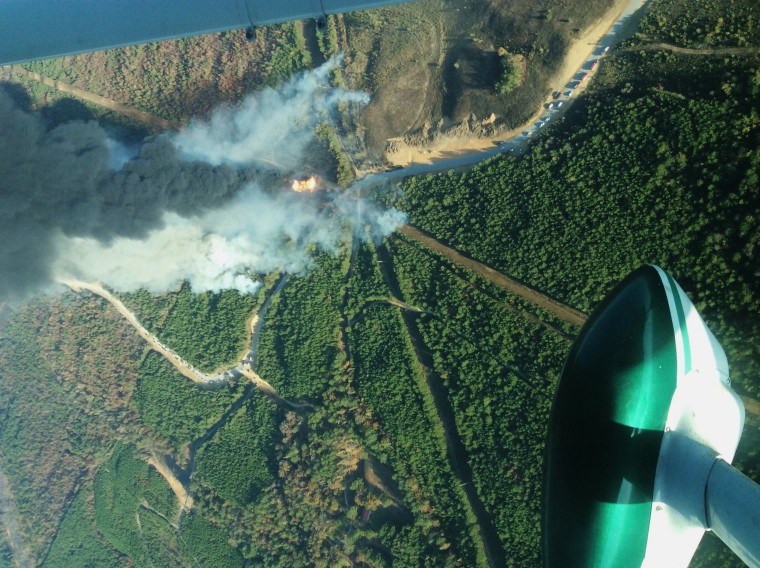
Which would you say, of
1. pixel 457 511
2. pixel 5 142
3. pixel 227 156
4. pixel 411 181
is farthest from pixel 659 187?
pixel 5 142

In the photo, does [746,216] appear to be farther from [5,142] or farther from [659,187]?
[5,142]

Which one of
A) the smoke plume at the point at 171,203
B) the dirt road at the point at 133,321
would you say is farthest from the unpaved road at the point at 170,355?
the smoke plume at the point at 171,203

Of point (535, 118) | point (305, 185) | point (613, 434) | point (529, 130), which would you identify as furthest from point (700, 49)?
point (305, 185)

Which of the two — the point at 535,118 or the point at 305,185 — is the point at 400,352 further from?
the point at 535,118

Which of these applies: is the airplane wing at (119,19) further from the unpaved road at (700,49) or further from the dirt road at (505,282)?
the unpaved road at (700,49)

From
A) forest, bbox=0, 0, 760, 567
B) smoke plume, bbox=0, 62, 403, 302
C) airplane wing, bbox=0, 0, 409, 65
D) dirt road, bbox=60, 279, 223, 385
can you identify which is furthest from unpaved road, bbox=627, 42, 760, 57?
dirt road, bbox=60, 279, 223, 385

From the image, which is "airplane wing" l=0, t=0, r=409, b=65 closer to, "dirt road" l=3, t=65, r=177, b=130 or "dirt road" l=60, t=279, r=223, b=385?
"dirt road" l=3, t=65, r=177, b=130
